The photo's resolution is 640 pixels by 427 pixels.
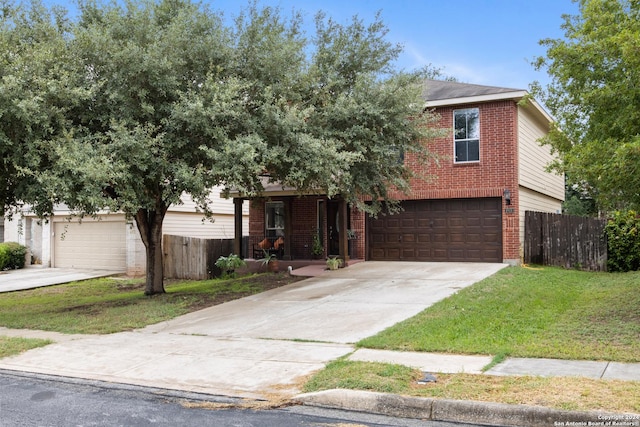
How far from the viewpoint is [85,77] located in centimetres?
1190

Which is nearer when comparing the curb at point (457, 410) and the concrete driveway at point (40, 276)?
the curb at point (457, 410)

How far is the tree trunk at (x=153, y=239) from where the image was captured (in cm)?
1457

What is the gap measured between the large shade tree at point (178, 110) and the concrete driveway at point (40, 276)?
917cm

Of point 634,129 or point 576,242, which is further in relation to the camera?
point 576,242

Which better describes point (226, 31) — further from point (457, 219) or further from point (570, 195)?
point (570, 195)

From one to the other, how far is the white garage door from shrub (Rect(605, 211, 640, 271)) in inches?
722

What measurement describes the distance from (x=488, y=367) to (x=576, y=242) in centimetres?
1416

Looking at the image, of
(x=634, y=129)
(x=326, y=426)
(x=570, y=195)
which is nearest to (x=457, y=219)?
(x=634, y=129)

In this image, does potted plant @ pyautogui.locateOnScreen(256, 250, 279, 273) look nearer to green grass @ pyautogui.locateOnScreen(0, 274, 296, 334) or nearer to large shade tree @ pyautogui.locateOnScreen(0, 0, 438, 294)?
green grass @ pyautogui.locateOnScreen(0, 274, 296, 334)

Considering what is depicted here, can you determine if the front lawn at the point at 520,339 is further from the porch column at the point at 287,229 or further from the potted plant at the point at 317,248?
the porch column at the point at 287,229

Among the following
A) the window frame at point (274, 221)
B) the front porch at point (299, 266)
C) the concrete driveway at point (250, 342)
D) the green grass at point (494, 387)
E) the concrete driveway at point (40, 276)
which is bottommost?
the concrete driveway at point (40, 276)

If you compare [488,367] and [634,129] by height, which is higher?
[634,129]

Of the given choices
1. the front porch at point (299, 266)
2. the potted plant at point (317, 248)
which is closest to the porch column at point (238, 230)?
the front porch at point (299, 266)

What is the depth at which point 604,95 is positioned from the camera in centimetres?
919
